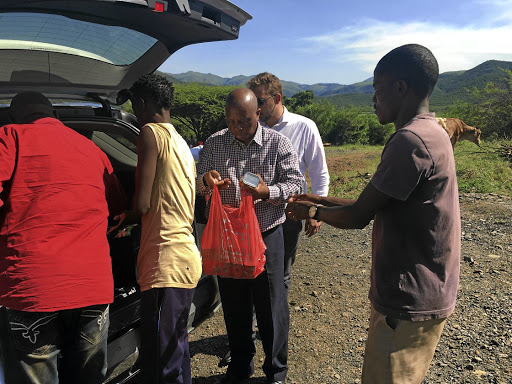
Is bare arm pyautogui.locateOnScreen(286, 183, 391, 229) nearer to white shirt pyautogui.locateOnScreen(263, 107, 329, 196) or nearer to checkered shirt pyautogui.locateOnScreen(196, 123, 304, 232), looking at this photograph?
checkered shirt pyautogui.locateOnScreen(196, 123, 304, 232)

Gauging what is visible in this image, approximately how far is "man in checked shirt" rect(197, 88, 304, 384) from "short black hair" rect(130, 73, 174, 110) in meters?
0.40

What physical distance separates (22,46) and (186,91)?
2677cm

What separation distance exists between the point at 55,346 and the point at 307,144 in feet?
6.45

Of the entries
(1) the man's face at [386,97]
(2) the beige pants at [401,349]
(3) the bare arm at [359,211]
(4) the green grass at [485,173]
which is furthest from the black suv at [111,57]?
(4) the green grass at [485,173]

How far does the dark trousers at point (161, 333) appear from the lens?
6.09 ft

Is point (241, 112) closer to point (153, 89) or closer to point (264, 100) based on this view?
point (153, 89)

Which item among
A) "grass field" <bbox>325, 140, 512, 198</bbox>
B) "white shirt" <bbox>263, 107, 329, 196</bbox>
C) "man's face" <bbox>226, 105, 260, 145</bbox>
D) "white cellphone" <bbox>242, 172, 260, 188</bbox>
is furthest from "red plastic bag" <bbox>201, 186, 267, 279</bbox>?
"grass field" <bbox>325, 140, 512, 198</bbox>

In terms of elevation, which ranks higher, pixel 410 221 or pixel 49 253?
pixel 410 221

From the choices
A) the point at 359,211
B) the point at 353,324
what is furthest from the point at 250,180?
the point at 353,324

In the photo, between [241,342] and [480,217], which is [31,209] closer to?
[241,342]

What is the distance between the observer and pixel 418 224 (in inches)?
56.9

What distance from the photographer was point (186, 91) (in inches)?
1107

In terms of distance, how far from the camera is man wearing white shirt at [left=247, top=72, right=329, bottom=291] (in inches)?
110

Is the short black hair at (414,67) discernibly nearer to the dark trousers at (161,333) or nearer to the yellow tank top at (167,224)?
the yellow tank top at (167,224)
